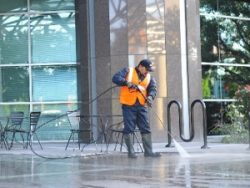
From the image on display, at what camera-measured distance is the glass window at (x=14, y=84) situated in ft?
63.7

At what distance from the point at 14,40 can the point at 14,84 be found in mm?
1384

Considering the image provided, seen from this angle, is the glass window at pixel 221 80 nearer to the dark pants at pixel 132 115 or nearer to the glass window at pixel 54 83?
the glass window at pixel 54 83

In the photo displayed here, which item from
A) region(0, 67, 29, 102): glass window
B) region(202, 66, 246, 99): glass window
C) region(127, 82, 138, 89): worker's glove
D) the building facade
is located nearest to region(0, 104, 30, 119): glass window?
the building facade

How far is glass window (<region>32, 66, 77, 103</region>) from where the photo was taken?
19234mm

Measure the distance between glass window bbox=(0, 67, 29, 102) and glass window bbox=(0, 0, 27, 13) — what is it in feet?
6.02

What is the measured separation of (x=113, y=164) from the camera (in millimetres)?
10523

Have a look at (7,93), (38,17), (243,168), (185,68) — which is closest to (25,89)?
(7,93)

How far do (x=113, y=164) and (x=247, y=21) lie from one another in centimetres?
1181

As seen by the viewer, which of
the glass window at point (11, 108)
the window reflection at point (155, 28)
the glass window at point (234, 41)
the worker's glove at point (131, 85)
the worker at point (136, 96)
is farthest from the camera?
the glass window at point (234, 41)

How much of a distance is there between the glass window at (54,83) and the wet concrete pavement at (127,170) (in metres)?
6.15

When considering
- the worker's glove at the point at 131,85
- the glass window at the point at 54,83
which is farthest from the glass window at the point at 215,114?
the worker's glove at the point at 131,85

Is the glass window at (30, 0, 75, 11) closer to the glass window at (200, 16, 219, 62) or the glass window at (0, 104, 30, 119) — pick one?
the glass window at (0, 104, 30, 119)

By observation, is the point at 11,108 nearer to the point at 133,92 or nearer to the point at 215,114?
the point at 215,114

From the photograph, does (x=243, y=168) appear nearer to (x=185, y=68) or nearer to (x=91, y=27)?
(x=185, y=68)
